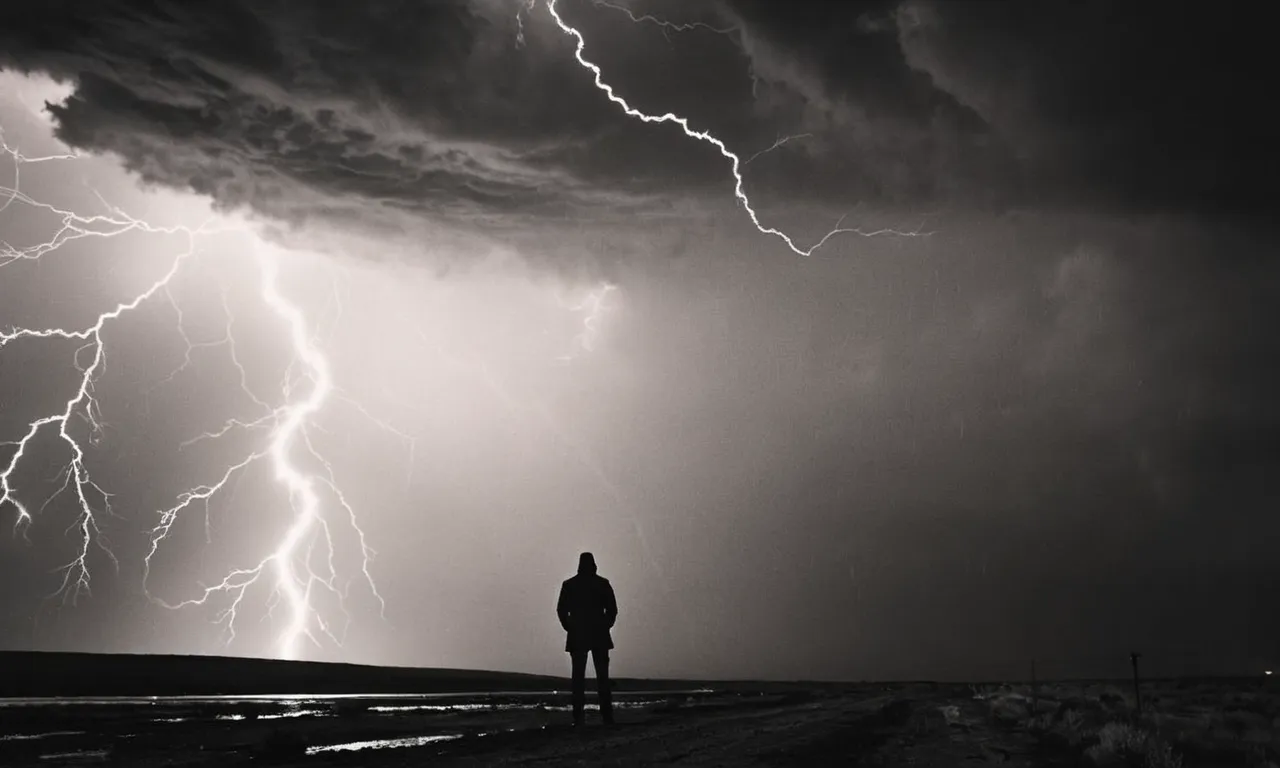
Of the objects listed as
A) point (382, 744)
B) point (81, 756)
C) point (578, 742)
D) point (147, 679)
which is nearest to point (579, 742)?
point (578, 742)

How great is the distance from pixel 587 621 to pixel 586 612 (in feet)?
0.36

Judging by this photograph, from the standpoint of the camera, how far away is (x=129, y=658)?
2403 inches

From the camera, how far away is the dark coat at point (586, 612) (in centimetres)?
1273

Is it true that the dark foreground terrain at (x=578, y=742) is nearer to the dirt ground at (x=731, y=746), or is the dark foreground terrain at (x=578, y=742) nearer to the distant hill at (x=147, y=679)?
the dirt ground at (x=731, y=746)

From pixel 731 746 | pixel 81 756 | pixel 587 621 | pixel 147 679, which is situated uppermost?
pixel 587 621

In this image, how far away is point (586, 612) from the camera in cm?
1277

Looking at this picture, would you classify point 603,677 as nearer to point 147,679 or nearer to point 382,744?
point 382,744

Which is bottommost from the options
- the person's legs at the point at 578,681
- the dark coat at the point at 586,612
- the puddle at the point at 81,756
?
the puddle at the point at 81,756

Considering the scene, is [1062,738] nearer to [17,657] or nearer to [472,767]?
[472,767]

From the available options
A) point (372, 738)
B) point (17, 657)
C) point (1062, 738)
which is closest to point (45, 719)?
point (372, 738)

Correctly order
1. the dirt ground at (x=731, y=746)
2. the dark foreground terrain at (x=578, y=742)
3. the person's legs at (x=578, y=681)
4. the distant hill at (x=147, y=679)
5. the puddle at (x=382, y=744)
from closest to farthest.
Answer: the dirt ground at (x=731, y=746) → the dark foreground terrain at (x=578, y=742) → the puddle at (x=382, y=744) → the person's legs at (x=578, y=681) → the distant hill at (x=147, y=679)

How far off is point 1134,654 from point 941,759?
→ 18.9m

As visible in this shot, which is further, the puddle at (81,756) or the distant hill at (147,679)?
the distant hill at (147,679)

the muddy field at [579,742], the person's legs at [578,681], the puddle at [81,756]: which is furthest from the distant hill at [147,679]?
the puddle at [81,756]
